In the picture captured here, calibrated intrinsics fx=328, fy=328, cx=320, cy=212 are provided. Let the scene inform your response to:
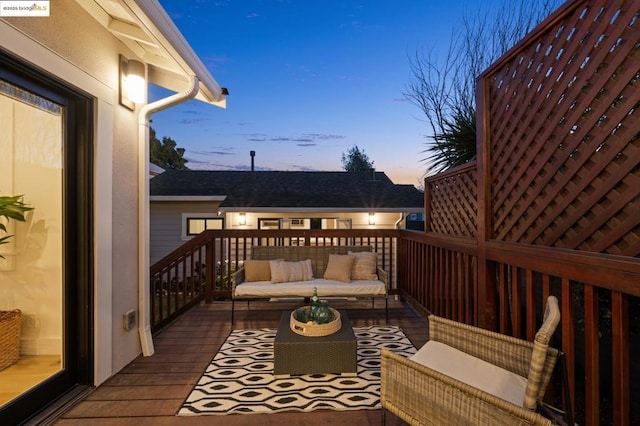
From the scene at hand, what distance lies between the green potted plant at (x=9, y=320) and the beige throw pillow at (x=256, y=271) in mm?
2353

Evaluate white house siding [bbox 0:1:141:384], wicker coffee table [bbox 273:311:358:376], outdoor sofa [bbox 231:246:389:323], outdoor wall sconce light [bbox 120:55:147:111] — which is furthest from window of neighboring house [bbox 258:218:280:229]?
wicker coffee table [bbox 273:311:358:376]

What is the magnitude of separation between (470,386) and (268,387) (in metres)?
1.61

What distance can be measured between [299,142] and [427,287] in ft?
46.1

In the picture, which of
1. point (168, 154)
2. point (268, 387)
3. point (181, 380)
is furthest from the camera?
point (168, 154)

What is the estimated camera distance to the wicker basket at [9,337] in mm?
2162

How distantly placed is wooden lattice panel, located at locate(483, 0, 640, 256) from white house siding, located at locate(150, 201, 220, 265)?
8328 mm

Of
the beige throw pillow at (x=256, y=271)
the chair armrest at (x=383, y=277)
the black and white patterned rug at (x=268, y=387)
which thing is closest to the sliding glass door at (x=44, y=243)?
the black and white patterned rug at (x=268, y=387)

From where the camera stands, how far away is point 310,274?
14.8ft

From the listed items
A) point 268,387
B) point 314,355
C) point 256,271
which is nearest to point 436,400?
point 314,355

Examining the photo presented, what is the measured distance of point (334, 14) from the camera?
795 centimetres

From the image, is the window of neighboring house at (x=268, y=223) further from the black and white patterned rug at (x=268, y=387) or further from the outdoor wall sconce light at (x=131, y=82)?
the outdoor wall sconce light at (x=131, y=82)

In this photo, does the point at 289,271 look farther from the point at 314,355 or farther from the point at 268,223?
the point at 268,223

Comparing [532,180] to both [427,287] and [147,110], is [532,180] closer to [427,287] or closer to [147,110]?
[427,287]

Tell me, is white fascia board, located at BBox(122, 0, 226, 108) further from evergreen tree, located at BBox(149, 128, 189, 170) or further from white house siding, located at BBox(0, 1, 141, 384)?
evergreen tree, located at BBox(149, 128, 189, 170)
